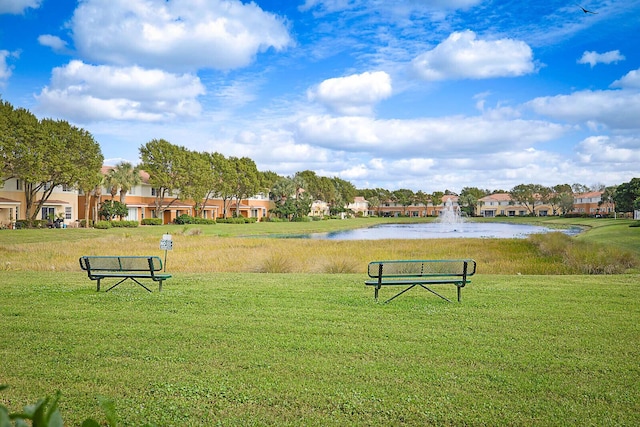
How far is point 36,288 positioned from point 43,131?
4085 cm

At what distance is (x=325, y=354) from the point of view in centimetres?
630

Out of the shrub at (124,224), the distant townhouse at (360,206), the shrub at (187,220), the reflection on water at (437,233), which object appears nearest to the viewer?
the reflection on water at (437,233)

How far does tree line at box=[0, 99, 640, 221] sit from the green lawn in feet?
133

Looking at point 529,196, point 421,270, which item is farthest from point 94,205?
point 529,196

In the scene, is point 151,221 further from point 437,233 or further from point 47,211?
point 437,233

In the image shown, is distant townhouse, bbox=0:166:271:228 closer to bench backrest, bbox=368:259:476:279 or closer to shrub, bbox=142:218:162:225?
shrub, bbox=142:218:162:225

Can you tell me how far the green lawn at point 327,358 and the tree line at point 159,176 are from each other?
40409mm

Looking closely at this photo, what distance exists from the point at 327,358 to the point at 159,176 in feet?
200

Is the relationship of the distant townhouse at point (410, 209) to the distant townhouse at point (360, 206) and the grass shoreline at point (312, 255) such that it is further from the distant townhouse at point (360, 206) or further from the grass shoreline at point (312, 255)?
the grass shoreline at point (312, 255)

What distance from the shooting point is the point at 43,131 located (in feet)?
153

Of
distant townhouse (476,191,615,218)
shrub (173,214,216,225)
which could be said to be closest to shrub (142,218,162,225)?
shrub (173,214,216,225)

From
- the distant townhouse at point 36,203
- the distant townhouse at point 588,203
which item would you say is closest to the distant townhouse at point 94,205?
the distant townhouse at point 36,203

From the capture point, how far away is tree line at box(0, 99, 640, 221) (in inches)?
1767

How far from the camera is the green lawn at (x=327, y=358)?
4.74 meters
